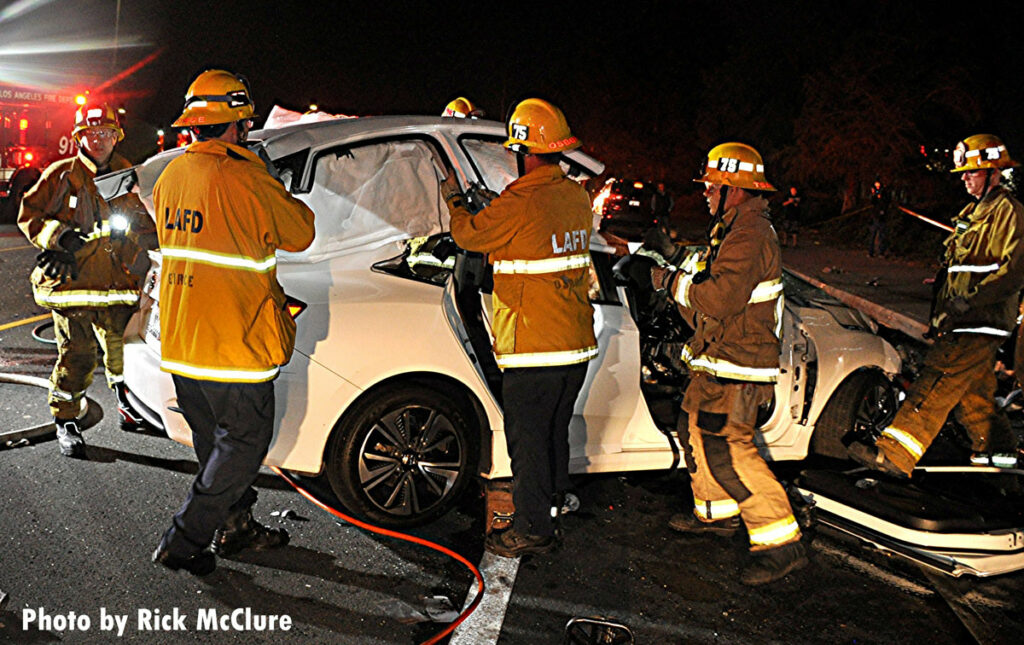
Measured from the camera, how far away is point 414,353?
3969 mm

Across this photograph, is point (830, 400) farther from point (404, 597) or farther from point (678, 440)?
point (404, 597)

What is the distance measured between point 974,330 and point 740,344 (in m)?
1.95

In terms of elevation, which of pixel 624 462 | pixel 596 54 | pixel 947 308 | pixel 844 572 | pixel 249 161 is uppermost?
→ pixel 596 54

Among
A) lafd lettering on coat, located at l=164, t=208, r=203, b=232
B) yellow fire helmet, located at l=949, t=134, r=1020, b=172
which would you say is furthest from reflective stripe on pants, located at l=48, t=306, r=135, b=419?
yellow fire helmet, located at l=949, t=134, r=1020, b=172

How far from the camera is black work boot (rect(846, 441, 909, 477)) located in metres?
4.82

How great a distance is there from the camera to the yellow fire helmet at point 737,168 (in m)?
3.91

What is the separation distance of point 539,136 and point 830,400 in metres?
2.41

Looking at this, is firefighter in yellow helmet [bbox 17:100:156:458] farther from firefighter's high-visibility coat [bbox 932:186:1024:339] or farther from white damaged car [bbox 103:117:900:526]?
firefighter's high-visibility coat [bbox 932:186:1024:339]

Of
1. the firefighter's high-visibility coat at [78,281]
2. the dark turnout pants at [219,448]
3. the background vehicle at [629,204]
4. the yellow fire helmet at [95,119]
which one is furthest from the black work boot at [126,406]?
the background vehicle at [629,204]

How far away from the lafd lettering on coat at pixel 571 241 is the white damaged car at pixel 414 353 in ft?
1.72

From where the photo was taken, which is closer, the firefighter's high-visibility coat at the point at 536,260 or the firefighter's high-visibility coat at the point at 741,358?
the firefighter's high-visibility coat at the point at 536,260

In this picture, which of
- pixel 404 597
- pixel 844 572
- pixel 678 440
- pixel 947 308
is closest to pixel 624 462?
pixel 678 440

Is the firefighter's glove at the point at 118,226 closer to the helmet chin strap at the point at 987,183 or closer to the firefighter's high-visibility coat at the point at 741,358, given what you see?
the firefighter's high-visibility coat at the point at 741,358

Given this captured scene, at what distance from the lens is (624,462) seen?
447 centimetres
